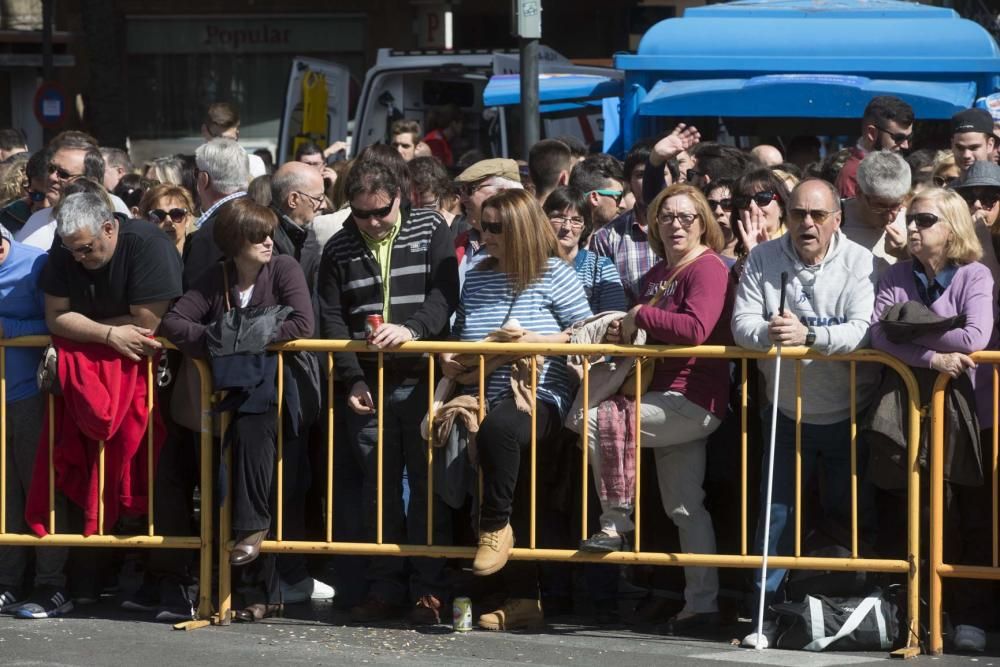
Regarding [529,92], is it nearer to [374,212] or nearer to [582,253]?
[582,253]

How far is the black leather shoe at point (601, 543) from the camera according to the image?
270 inches

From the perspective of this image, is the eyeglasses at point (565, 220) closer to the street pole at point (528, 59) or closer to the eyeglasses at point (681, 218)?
the eyeglasses at point (681, 218)

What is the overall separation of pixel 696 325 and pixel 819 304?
0.51m

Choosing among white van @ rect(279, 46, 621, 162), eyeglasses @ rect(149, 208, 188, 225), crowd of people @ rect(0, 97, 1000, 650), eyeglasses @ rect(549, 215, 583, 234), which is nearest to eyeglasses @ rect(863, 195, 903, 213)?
crowd of people @ rect(0, 97, 1000, 650)

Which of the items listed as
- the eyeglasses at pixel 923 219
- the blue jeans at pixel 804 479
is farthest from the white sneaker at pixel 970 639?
the eyeglasses at pixel 923 219

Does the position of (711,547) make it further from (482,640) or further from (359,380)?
(359,380)

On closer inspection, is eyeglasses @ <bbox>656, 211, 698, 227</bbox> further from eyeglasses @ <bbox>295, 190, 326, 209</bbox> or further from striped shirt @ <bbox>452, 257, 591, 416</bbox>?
eyeglasses @ <bbox>295, 190, 326, 209</bbox>

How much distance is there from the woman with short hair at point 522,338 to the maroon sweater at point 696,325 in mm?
415

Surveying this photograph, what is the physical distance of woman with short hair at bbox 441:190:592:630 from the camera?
686 centimetres

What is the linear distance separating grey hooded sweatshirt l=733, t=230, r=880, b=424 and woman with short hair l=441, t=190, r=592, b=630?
778mm

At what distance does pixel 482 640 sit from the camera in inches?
271

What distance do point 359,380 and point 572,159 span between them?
11.6 ft

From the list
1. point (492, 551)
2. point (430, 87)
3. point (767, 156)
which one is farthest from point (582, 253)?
point (430, 87)

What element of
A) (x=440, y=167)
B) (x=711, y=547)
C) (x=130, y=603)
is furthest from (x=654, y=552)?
(x=440, y=167)
